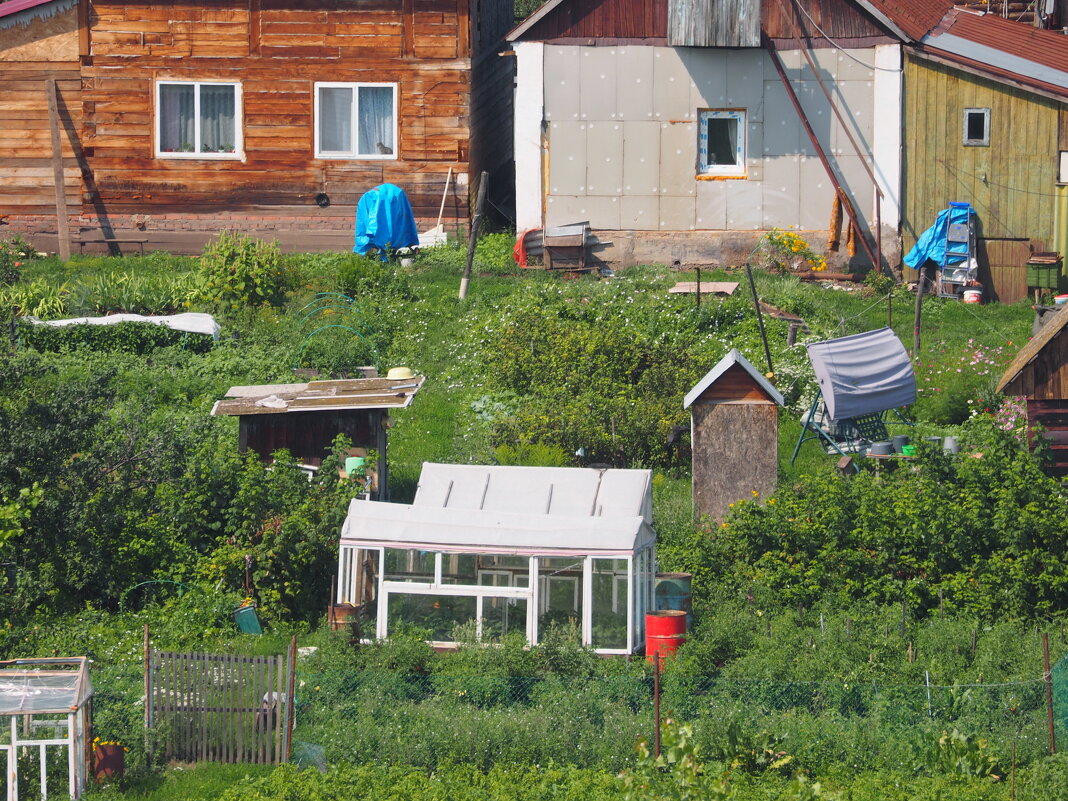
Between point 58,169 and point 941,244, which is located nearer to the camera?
point 941,244

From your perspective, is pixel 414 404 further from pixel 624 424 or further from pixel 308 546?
pixel 308 546

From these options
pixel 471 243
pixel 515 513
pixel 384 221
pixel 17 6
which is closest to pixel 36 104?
pixel 17 6

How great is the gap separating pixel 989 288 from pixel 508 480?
12.0 m

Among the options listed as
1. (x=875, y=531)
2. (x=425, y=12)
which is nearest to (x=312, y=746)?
(x=875, y=531)

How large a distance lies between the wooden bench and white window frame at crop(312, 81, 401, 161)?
358 cm

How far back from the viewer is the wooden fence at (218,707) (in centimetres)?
1272

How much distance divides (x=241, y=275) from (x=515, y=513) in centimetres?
960

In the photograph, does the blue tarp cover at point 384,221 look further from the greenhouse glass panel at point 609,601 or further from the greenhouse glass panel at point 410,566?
the greenhouse glass panel at point 609,601

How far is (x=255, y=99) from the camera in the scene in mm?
26891

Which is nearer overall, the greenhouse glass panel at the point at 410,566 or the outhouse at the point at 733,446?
the greenhouse glass panel at the point at 410,566

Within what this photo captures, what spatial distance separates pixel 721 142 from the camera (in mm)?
26438

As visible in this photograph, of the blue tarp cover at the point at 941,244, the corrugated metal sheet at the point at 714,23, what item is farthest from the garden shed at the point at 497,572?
the corrugated metal sheet at the point at 714,23

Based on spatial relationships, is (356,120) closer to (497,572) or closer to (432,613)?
(497,572)

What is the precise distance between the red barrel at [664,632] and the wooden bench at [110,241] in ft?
51.7
